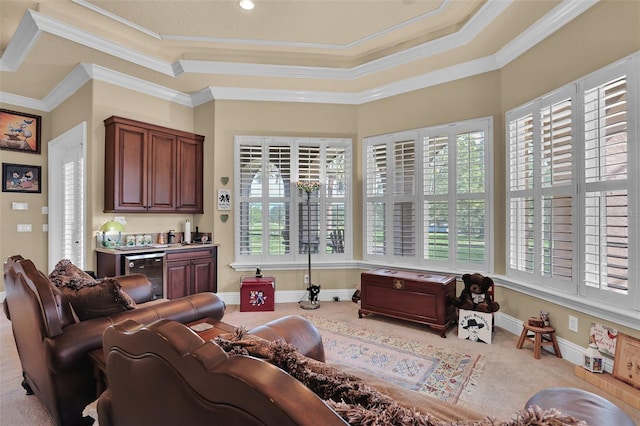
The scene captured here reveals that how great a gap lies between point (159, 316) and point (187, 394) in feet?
5.06

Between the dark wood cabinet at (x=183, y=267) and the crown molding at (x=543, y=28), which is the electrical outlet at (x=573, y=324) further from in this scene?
the dark wood cabinet at (x=183, y=267)

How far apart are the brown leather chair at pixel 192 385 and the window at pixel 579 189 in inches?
115

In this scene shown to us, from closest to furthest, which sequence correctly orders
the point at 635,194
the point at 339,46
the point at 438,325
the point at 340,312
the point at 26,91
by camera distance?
the point at 635,194 < the point at 438,325 < the point at 339,46 < the point at 340,312 < the point at 26,91

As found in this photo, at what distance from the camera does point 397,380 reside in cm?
241

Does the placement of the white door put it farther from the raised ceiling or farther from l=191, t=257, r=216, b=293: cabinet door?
l=191, t=257, r=216, b=293: cabinet door

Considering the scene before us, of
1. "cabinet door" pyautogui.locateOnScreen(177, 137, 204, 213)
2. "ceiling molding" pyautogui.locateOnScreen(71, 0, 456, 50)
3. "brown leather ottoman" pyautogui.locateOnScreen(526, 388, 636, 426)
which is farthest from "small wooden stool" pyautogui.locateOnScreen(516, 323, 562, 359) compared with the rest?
"cabinet door" pyautogui.locateOnScreen(177, 137, 204, 213)

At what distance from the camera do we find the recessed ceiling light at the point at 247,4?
3.01 m

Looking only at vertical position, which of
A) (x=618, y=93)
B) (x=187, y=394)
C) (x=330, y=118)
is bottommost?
(x=187, y=394)

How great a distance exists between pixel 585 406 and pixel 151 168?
465 centimetres

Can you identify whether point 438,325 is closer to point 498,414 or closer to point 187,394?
point 498,414

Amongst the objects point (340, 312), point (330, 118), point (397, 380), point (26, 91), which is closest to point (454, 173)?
point (330, 118)

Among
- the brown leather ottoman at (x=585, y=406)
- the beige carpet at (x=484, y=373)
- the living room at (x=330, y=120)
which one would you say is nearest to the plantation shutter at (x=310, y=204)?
the living room at (x=330, y=120)

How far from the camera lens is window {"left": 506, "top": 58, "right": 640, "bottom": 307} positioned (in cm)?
235

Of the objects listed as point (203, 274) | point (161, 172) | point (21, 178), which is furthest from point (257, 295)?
point (21, 178)
